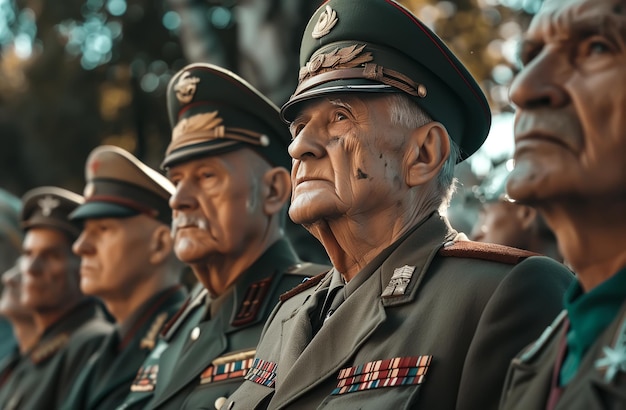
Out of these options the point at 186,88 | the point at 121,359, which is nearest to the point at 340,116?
the point at 186,88

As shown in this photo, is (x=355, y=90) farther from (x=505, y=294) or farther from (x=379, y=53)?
(x=505, y=294)

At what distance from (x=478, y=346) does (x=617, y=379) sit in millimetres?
872

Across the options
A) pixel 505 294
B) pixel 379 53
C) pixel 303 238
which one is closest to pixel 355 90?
pixel 379 53

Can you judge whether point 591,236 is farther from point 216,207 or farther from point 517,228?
point 517,228

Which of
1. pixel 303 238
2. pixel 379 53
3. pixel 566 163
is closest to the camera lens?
pixel 566 163

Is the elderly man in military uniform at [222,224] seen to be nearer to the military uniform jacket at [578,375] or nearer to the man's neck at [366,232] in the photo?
the man's neck at [366,232]

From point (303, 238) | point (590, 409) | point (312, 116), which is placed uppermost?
point (312, 116)

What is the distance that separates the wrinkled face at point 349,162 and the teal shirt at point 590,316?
126 centimetres

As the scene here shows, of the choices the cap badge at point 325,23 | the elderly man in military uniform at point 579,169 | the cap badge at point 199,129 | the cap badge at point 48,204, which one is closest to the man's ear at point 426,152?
the cap badge at point 325,23

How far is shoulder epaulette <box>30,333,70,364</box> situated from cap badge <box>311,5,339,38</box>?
13.9 ft

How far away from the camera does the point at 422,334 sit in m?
3.36

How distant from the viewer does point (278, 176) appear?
5504 mm

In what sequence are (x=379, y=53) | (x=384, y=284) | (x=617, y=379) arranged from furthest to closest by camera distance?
(x=379, y=53), (x=384, y=284), (x=617, y=379)

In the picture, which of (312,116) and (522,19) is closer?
(312,116)
